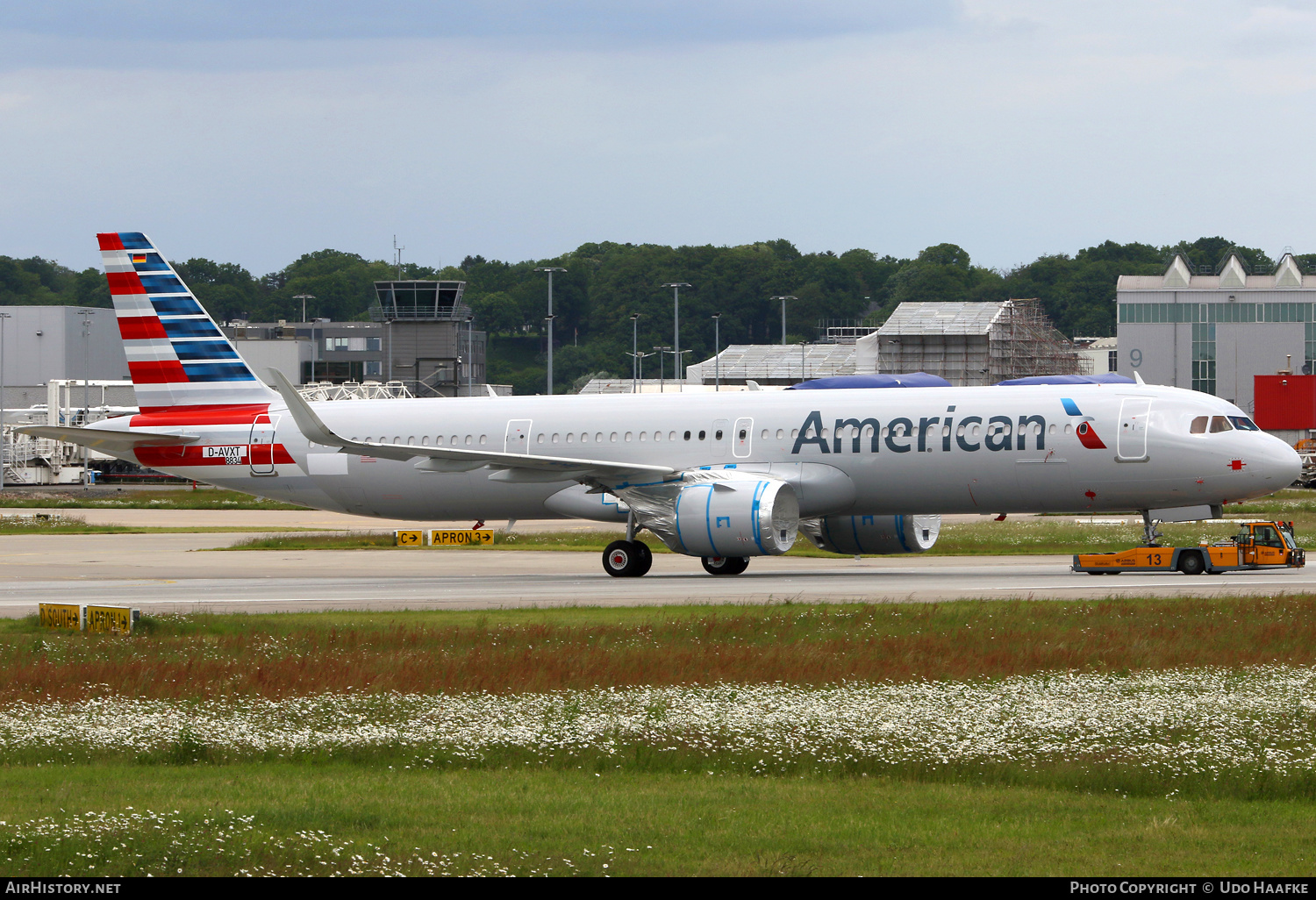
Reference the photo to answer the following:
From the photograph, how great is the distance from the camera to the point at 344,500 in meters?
37.9

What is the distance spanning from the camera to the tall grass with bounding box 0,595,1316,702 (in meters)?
17.2

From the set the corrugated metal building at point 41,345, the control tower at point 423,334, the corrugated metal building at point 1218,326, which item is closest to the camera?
the control tower at point 423,334

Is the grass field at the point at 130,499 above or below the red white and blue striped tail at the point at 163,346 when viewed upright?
below

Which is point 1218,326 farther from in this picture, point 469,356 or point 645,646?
point 645,646

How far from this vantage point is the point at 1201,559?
108 ft

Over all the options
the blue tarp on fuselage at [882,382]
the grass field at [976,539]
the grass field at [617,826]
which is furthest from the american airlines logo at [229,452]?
the blue tarp on fuselage at [882,382]

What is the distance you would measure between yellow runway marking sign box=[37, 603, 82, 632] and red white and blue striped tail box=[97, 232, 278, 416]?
49.5 ft

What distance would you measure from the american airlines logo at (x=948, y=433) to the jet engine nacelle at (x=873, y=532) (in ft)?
8.92

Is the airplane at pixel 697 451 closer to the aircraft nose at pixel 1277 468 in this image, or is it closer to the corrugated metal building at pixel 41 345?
the aircraft nose at pixel 1277 468

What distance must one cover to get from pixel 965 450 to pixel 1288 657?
14306 millimetres

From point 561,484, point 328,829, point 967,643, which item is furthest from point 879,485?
point 328,829

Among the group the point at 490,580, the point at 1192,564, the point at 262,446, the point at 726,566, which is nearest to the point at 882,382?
the point at 726,566

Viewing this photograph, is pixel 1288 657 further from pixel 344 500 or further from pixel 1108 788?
pixel 344 500

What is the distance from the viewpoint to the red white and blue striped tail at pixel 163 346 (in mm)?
38656
